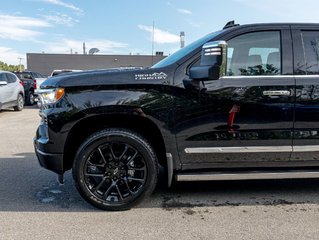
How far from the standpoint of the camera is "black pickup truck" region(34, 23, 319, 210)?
4.09 meters

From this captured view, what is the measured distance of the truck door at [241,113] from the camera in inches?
162

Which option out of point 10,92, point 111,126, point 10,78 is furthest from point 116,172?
point 10,78

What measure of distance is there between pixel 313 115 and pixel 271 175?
797 millimetres

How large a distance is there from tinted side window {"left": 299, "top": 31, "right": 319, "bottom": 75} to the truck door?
192mm

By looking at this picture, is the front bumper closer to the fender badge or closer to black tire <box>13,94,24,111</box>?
the fender badge

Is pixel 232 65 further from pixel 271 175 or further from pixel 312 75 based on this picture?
pixel 271 175

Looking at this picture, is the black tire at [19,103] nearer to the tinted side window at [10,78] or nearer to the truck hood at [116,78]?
the tinted side window at [10,78]

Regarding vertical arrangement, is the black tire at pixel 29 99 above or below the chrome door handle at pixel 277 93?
below

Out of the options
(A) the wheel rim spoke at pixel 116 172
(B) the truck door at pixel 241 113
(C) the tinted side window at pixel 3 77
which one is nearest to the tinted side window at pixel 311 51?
(B) the truck door at pixel 241 113

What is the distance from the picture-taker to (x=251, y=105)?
413 cm

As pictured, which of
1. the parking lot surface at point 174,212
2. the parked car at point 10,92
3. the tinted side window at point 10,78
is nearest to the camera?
the parking lot surface at point 174,212

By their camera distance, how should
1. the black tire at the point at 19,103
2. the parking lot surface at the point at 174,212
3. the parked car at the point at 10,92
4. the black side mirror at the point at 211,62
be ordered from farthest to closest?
1. the black tire at the point at 19,103
2. the parked car at the point at 10,92
3. the black side mirror at the point at 211,62
4. the parking lot surface at the point at 174,212

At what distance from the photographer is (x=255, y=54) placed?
4.25 m

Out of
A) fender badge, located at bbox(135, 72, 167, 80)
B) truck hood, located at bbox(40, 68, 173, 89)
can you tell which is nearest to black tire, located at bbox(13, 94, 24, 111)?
truck hood, located at bbox(40, 68, 173, 89)
